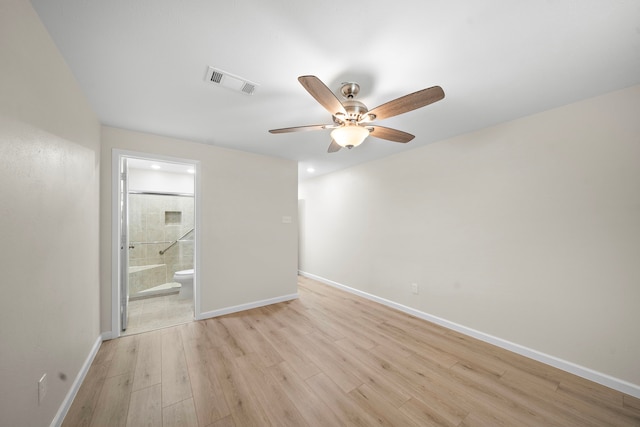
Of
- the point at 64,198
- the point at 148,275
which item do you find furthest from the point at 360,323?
→ the point at 148,275

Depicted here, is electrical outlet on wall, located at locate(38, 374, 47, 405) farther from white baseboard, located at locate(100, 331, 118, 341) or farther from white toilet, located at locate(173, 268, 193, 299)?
white toilet, located at locate(173, 268, 193, 299)

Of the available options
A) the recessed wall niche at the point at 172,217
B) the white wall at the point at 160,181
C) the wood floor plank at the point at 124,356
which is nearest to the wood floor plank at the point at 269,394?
the wood floor plank at the point at 124,356

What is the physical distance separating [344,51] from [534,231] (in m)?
2.40

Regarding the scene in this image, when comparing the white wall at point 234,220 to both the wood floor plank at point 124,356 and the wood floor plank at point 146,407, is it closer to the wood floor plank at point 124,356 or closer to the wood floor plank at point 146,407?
the wood floor plank at point 124,356

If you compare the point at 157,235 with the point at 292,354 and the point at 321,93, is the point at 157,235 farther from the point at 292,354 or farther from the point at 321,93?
the point at 321,93

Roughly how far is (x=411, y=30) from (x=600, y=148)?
6.56 ft

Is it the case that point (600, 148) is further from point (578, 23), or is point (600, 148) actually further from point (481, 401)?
point (481, 401)

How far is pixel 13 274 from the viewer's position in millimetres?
1056

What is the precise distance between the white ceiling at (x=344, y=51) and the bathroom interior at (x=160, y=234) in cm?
235

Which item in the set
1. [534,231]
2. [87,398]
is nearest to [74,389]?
[87,398]

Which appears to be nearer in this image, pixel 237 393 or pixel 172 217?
pixel 237 393

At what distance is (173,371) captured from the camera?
2006 millimetres

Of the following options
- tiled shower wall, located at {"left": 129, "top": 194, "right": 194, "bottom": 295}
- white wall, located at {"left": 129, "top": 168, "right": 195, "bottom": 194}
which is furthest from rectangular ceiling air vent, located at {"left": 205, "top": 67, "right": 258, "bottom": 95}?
tiled shower wall, located at {"left": 129, "top": 194, "right": 194, "bottom": 295}

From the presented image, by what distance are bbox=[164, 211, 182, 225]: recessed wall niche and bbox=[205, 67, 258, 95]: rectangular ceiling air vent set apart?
4.02 meters
